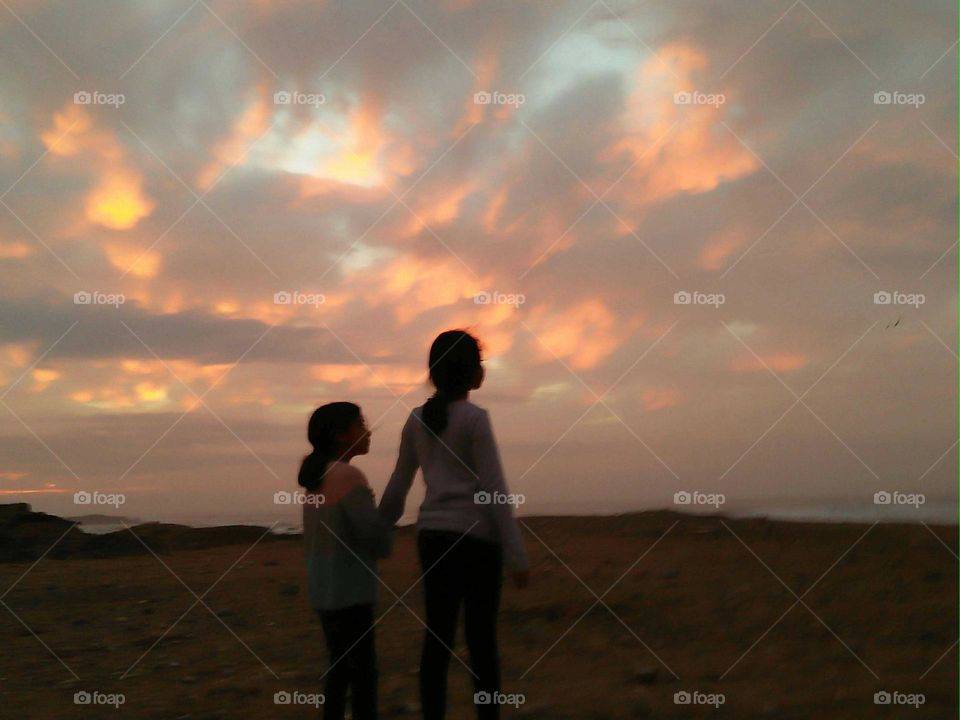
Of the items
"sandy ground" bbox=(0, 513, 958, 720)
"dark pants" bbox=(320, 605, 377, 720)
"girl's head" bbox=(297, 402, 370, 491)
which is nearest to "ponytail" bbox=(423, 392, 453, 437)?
"girl's head" bbox=(297, 402, 370, 491)

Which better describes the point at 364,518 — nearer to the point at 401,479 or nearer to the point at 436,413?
the point at 401,479

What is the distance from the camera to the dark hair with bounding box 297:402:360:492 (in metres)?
3.90

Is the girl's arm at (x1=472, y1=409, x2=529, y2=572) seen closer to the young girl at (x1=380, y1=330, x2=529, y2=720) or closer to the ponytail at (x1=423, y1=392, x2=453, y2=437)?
the young girl at (x1=380, y1=330, x2=529, y2=720)

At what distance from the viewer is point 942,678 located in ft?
18.2

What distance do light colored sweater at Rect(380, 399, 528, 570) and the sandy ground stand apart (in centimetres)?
175

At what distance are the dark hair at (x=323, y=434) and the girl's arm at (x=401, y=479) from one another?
269 mm

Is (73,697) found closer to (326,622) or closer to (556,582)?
(326,622)

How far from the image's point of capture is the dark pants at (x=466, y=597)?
149 inches

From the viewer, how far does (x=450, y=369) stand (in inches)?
158

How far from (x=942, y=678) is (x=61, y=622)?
715cm

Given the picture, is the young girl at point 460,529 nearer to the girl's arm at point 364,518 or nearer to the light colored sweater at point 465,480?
the light colored sweater at point 465,480

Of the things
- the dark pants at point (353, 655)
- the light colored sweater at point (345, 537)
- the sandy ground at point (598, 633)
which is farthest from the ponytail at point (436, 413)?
the sandy ground at point (598, 633)

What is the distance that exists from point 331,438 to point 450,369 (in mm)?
584

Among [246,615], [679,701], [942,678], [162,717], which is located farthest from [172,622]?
[942,678]
